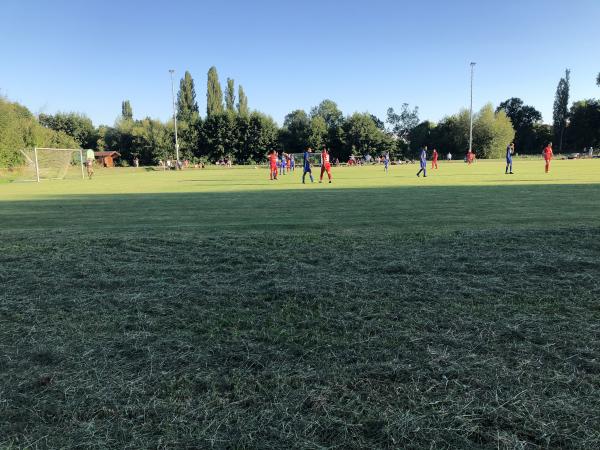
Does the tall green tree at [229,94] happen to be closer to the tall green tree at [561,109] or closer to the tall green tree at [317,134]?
the tall green tree at [317,134]

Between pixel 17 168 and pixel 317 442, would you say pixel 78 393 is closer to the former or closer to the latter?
pixel 317 442

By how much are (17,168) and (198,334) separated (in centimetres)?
4131

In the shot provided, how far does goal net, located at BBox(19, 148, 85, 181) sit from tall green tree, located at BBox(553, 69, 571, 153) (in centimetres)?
10402

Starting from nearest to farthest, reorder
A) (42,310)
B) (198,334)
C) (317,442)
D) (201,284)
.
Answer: (317,442), (198,334), (42,310), (201,284)

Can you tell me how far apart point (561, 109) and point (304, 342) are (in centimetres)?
12299

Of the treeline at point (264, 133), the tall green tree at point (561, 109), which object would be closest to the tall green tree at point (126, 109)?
the treeline at point (264, 133)

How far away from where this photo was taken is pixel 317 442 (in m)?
2.44

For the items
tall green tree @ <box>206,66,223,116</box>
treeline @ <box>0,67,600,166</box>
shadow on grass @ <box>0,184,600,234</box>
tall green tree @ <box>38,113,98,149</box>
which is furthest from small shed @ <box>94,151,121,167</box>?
shadow on grass @ <box>0,184,600,234</box>

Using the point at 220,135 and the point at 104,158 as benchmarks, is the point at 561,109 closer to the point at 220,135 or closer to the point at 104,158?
the point at 220,135

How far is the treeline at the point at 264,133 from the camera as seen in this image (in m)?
75.1

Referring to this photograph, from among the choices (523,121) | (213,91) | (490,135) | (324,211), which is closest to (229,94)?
(213,91)

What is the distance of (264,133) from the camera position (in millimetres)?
77125

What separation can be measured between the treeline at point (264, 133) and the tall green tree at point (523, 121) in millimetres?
725

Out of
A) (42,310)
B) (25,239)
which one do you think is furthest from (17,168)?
(42,310)
